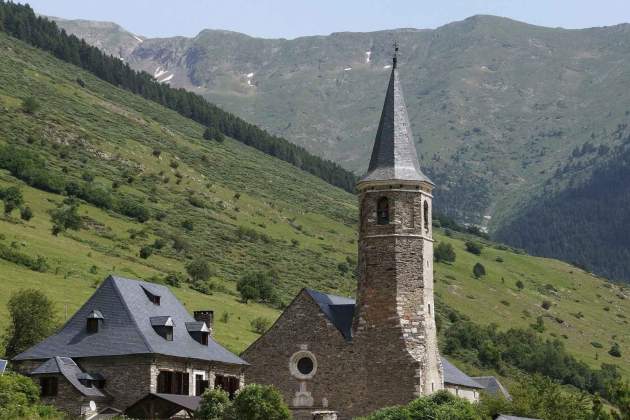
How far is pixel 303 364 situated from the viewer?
230 feet

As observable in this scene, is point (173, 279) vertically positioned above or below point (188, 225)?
below

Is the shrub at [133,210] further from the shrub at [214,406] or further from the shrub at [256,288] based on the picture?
the shrub at [214,406]

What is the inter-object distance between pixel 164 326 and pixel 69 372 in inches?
281

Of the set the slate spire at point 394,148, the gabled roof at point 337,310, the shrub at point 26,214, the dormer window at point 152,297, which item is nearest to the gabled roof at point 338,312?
the gabled roof at point 337,310

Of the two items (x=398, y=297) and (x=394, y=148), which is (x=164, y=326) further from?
(x=394, y=148)

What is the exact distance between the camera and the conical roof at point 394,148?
69944mm

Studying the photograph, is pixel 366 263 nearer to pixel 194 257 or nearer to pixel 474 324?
pixel 194 257

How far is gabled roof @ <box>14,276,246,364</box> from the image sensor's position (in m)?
63.6

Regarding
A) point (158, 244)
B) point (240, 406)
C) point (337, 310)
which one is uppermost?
point (158, 244)

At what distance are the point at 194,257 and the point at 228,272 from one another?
5103 mm

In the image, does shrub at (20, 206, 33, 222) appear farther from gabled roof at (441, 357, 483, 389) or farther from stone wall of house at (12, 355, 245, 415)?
stone wall of house at (12, 355, 245, 415)

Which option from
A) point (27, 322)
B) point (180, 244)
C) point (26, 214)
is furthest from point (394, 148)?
point (180, 244)

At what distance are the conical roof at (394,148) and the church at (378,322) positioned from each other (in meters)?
0.06

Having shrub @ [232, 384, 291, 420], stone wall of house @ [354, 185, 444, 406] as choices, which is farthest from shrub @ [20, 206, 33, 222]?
shrub @ [232, 384, 291, 420]
